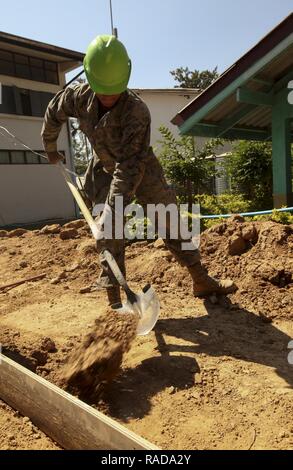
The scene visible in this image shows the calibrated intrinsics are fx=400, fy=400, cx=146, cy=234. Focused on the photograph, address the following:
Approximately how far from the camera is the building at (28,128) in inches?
552

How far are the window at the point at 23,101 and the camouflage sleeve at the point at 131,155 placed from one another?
41.0 feet

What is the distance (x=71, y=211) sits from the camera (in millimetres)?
16469

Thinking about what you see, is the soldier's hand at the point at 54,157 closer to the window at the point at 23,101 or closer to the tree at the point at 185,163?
the tree at the point at 185,163

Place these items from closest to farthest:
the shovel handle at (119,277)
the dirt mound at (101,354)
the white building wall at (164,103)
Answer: the dirt mound at (101,354), the shovel handle at (119,277), the white building wall at (164,103)

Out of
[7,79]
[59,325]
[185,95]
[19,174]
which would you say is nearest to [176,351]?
[59,325]

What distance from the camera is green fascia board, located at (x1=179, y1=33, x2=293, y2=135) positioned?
Answer: 5.70 m

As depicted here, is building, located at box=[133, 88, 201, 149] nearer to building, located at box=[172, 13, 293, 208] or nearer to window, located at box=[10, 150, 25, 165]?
window, located at box=[10, 150, 25, 165]

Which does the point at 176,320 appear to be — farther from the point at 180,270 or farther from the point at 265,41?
the point at 265,41

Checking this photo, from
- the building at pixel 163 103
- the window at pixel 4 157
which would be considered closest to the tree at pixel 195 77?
the building at pixel 163 103

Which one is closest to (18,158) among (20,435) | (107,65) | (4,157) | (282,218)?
(4,157)

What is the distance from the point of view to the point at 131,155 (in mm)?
2971

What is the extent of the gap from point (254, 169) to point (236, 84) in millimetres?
4202

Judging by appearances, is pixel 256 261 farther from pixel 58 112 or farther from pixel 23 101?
pixel 23 101

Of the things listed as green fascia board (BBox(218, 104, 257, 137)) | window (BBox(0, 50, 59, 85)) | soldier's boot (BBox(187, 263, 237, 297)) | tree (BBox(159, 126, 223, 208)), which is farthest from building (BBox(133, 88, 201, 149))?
soldier's boot (BBox(187, 263, 237, 297))
